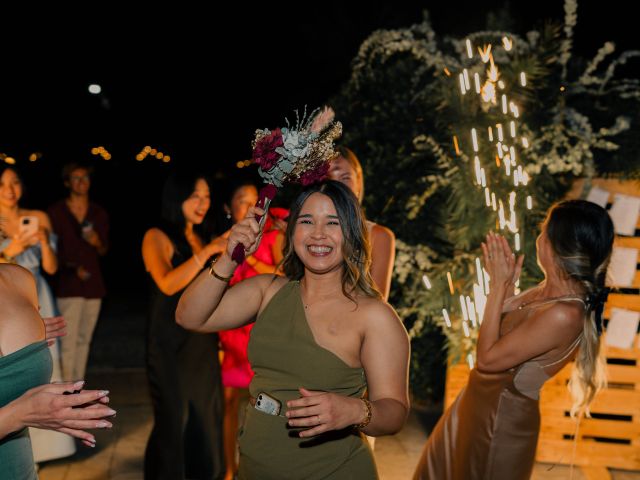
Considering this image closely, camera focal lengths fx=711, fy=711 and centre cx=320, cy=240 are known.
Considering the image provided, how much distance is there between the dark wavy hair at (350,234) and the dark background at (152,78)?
806 centimetres

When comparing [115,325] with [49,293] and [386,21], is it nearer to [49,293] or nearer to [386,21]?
[49,293]

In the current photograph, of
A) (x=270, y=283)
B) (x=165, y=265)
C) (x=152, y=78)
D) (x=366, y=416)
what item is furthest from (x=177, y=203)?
(x=152, y=78)

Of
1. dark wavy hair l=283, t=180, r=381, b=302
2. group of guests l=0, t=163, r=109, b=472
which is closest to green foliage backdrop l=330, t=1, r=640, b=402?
group of guests l=0, t=163, r=109, b=472

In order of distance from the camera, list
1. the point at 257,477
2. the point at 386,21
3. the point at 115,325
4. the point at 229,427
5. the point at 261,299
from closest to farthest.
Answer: the point at 257,477 < the point at 261,299 < the point at 229,427 < the point at 115,325 < the point at 386,21

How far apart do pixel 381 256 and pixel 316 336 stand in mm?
1379

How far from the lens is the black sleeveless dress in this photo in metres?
4.37

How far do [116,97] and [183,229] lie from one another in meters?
26.4

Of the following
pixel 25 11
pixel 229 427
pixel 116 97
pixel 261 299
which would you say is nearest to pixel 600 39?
pixel 229 427

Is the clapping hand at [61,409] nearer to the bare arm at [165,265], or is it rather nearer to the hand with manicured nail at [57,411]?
the hand with manicured nail at [57,411]

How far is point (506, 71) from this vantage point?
5062 millimetres

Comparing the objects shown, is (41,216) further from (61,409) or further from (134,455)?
(61,409)

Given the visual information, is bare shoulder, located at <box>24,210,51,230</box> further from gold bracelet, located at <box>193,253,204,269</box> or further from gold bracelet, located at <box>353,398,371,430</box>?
gold bracelet, located at <box>353,398,371,430</box>

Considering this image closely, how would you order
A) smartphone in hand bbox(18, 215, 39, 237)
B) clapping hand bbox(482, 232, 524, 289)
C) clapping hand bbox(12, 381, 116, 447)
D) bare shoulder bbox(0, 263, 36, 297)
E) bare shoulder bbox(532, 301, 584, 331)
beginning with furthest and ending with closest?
smartphone in hand bbox(18, 215, 39, 237) < clapping hand bbox(482, 232, 524, 289) < bare shoulder bbox(532, 301, 584, 331) < bare shoulder bbox(0, 263, 36, 297) < clapping hand bbox(12, 381, 116, 447)

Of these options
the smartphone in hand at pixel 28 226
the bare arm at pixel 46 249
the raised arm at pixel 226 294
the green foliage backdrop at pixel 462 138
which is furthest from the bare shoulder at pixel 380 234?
the bare arm at pixel 46 249
